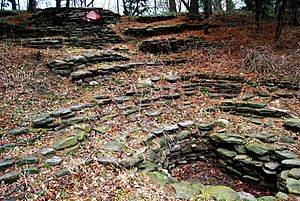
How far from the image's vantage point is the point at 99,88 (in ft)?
22.3

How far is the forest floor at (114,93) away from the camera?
3510 mm

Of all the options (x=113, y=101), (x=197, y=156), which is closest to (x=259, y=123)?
(x=197, y=156)

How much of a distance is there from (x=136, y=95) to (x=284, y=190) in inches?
151

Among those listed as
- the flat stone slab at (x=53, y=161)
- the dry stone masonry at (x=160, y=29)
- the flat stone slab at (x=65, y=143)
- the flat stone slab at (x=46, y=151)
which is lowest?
the flat stone slab at (x=53, y=161)

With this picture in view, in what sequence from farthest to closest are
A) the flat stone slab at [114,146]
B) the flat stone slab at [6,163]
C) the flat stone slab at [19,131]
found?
the flat stone slab at [19,131] → the flat stone slab at [114,146] → the flat stone slab at [6,163]

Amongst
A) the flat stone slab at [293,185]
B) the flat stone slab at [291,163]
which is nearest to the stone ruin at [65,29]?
the flat stone slab at [291,163]

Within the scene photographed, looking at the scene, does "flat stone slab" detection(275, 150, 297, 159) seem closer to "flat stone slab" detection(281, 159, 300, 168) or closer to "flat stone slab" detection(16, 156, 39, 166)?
"flat stone slab" detection(281, 159, 300, 168)

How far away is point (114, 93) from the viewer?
21.2 feet

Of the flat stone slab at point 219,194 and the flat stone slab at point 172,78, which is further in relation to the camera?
the flat stone slab at point 172,78

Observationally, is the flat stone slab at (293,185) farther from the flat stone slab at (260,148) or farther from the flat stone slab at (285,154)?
the flat stone slab at (260,148)

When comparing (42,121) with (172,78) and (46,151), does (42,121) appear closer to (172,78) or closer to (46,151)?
(46,151)

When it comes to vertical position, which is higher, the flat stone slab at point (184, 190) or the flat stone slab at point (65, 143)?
the flat stone slab at point (65, 143)

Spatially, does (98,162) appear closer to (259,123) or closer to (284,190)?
(284,190)

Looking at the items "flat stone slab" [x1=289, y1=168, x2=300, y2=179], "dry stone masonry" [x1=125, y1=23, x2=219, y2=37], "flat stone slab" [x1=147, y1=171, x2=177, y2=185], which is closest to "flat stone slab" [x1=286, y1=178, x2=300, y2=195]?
"flat stone slab" [x1=289, y1=168, x2=300, y2=179]
